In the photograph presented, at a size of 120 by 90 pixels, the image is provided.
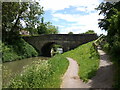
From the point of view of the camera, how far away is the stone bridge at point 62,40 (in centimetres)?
3101

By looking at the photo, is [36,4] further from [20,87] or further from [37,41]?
[20,87]

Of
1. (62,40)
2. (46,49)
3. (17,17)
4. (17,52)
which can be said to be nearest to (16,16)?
(17,17)

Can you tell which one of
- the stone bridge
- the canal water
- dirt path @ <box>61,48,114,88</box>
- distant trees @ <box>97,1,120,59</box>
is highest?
distant trees @ <box>97,1,120,59</box>

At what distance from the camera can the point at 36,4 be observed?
29.9m

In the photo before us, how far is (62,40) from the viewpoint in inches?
1292

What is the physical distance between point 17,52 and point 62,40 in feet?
28.6

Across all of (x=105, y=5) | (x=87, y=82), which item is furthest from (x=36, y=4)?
(x=87, y=82)

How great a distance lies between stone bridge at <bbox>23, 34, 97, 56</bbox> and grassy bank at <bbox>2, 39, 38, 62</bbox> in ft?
8.01

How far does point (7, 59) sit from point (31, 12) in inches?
360

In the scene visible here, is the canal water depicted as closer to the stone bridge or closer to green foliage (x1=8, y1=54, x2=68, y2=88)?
green foliage (x1=8, y1=54, x2=68, y2=88)

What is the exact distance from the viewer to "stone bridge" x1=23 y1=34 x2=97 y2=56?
3101 cm

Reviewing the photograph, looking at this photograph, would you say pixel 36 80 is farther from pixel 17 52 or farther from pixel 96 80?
pixel 17 52

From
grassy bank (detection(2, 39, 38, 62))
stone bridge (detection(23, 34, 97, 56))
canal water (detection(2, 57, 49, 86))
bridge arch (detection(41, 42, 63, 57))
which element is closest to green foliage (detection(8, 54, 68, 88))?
canal water (detection(2, 57, 49, 86))

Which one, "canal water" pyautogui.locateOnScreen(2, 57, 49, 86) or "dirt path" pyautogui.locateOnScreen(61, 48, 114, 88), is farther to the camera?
"canal water" pyautogui.locateOnScreen(2, 57, 49, 86)
